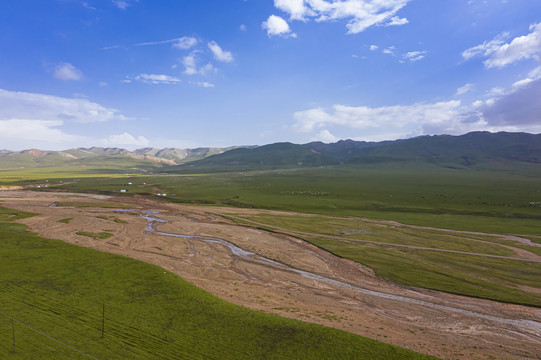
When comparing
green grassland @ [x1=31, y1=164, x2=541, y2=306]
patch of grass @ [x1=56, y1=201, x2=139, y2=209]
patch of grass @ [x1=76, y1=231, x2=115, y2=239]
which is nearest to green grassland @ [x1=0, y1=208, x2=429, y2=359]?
patch of grass @ [x1=76, y1=231, x2=115, y2=239]

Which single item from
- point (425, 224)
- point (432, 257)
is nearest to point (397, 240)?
point (432, 257)

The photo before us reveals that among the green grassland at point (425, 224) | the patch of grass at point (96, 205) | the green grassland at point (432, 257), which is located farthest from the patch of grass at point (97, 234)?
the patch of grass at point (96, 205)

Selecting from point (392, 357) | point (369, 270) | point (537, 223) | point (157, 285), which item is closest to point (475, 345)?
point (392, 357)

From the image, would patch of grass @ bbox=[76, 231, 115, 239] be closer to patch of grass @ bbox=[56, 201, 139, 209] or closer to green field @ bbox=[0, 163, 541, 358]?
green field @ bbox=[0, 163, 541, 358]

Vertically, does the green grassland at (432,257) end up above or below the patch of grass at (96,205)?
below

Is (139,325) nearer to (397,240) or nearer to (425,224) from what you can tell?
(397,240)

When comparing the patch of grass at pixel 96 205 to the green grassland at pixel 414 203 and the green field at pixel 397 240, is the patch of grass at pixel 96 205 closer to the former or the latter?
the green field at pixel 397 240
